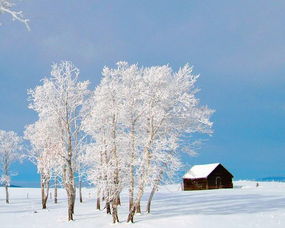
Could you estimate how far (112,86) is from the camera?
2462 cm

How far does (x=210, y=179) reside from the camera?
207ft

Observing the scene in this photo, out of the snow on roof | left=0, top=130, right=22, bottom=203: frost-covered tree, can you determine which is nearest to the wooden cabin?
the snow on roof

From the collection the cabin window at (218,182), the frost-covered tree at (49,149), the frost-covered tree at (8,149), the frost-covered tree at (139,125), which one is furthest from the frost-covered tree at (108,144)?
the cabin window at (218,182)

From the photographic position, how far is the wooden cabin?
62.9m

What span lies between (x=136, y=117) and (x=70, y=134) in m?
5.73

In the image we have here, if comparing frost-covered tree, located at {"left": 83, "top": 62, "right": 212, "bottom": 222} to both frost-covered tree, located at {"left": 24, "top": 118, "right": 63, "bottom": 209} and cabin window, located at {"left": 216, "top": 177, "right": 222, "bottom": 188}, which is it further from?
cabin window, located at {"left": 216, "top": 177, "right": 222, "bottom": 188}

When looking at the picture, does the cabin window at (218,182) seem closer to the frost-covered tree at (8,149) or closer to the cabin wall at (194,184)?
the cabin wall at (194,184)

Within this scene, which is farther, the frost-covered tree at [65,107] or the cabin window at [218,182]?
the cabin window at [218,182]

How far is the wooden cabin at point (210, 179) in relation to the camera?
62.9 m

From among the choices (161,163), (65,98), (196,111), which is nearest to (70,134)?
(65,98)

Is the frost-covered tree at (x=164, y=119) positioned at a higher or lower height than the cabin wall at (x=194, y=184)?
higher

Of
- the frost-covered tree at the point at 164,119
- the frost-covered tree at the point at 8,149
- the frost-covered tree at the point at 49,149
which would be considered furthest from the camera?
the frost-covered tree at the point at 8,149

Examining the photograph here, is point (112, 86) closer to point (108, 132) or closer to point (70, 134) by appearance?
point (108, 132)

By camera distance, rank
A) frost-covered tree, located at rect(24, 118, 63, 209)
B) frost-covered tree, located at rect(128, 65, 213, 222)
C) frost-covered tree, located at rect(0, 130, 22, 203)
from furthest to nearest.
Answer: frost-covered tree, located at rect(0, 130, 22, 203), frost-covered tree, located at rect(24, 118, 63, 209), frost-covered tree, located at rect(128, 65, 213, 222)
